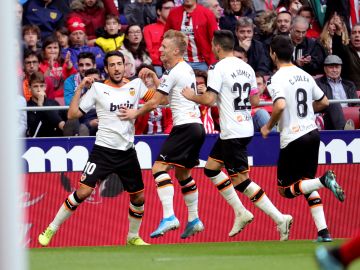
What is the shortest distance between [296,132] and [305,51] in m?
5.25

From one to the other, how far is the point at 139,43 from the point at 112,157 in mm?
4972

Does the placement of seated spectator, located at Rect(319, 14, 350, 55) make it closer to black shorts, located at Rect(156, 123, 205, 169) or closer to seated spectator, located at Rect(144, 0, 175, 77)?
seated spectator, located at Rect(144, 0, 175, 77)

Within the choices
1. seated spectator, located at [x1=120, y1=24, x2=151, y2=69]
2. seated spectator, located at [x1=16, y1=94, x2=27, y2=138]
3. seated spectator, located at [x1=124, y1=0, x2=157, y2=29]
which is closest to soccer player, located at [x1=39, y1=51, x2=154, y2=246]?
seated spectator, located at [x1=16, y1=94, x2=27, y2=138]

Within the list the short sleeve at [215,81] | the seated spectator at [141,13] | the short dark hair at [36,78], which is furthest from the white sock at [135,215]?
the seated spectator at [141,13]

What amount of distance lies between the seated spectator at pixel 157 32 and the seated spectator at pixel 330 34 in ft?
8.28

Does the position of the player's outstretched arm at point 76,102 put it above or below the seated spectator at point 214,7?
below

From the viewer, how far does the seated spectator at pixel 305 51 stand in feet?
52.3

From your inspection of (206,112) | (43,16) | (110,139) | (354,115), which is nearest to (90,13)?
(43,16)

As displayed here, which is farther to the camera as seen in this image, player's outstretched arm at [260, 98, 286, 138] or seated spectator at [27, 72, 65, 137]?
seated spectator at [27, 72, 65, 137]

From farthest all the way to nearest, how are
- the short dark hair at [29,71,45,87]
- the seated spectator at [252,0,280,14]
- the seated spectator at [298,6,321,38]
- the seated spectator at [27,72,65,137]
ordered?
the seated spectator at [252,0,280,14] < the seated spectator at [298,6,321,38] < the short dark hair at [29,71,45,87] < the seated spectator at [27,72,65,137]

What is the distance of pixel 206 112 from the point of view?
13.6 m

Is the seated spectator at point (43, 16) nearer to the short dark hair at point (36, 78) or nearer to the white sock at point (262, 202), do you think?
the short dark hair at point (36, 78)

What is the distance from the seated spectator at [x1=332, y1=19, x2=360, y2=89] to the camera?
15961 millimetres

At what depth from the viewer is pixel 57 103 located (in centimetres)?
1409
